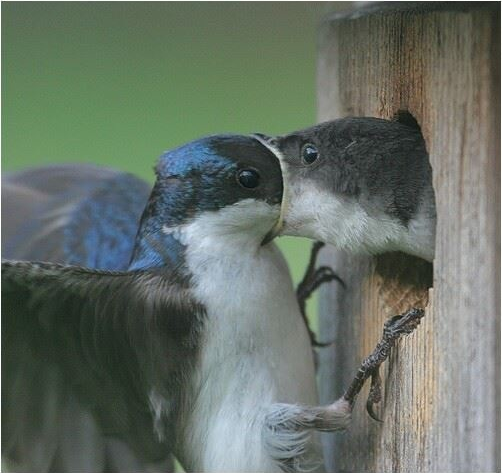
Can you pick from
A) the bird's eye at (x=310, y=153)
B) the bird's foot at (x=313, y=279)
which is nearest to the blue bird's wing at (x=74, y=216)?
the bird's foot at (x=313, y=279)

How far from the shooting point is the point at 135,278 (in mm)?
1636

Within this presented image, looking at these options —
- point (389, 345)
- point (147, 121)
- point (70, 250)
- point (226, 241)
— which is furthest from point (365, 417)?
point (147, 121)

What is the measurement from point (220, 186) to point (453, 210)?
0.37 m

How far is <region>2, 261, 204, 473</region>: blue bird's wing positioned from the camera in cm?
158

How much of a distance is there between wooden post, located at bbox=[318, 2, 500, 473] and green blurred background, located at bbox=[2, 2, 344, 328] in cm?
131

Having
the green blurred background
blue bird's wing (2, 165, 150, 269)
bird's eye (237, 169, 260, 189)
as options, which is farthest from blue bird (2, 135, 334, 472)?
the green blurred background

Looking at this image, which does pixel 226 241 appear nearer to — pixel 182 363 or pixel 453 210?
pixel 182 363

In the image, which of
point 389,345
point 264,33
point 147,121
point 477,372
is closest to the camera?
point 477,372

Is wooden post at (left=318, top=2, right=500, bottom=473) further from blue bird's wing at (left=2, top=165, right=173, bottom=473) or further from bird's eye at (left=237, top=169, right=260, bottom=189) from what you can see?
blue bird's wing at (left=2, top=165, right=173, bottom=473)

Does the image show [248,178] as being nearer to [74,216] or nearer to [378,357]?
[378,357]

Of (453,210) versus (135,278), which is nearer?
(453,210)

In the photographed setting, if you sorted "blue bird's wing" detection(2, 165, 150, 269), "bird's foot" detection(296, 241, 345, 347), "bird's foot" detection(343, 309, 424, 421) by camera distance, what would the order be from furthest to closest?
"blue bird's wing" detection(2, 165, 150, 269) → "bird's foot" detection(296, 241, 345, 347) → "bird's foot" detection(343, 309, 424, 421)

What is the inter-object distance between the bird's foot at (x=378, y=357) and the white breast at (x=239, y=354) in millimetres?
107

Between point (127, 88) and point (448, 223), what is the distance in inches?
102
